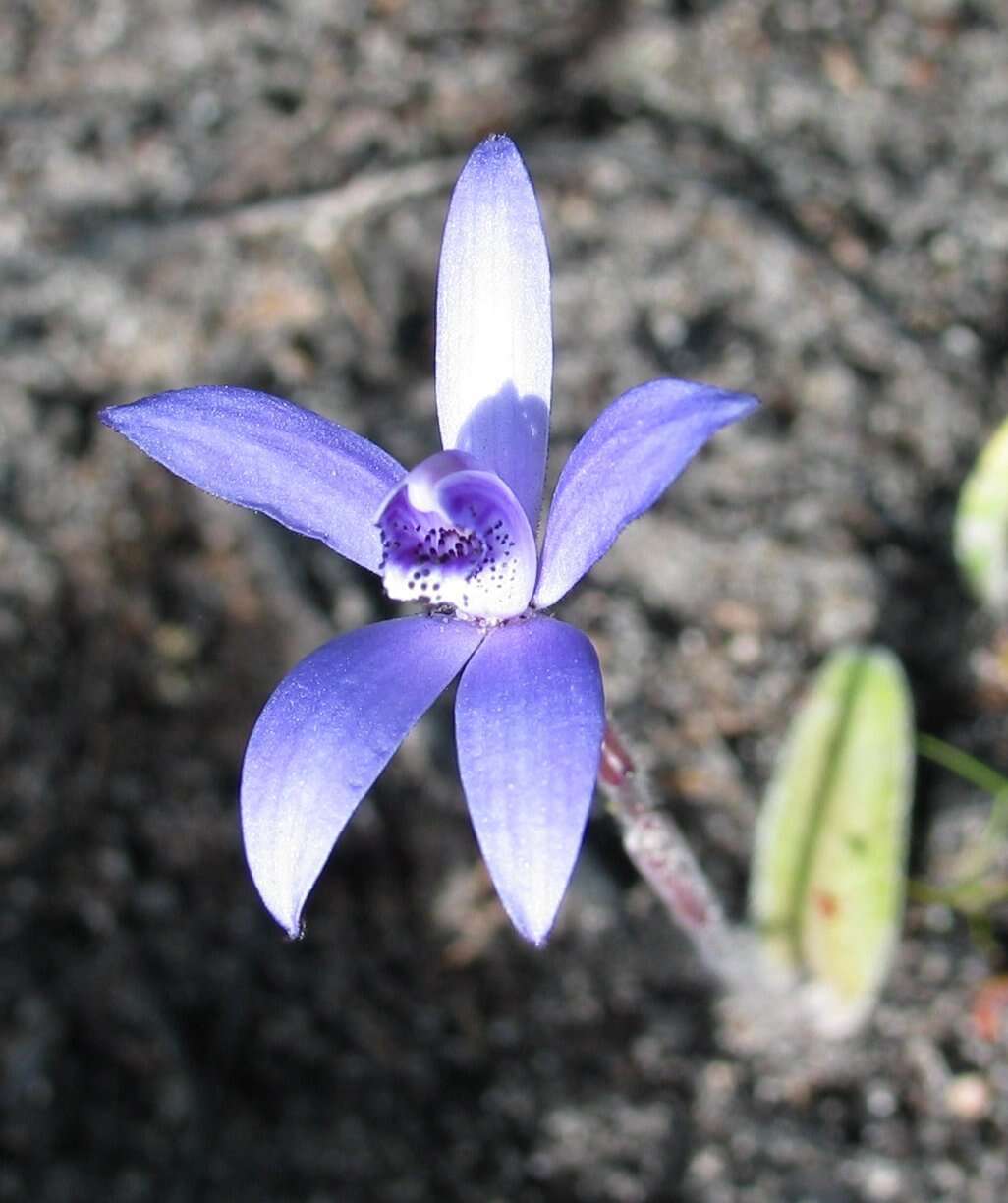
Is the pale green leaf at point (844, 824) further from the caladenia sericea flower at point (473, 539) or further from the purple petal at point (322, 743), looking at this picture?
the purple petal at point (322, 743)

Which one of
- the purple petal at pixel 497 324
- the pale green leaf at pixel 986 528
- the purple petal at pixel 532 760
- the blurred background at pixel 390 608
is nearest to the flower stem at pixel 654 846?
the purple petal at pixel 532 760

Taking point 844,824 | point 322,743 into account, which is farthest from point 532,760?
point 844,824

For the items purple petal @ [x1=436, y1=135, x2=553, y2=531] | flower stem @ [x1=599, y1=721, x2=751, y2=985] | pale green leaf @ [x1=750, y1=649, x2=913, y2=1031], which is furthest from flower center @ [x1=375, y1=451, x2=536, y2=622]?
pale green leaf @ [x1=750, y1=649, x2=913, y2=1031]

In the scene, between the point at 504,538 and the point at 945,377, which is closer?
the point at 504,538

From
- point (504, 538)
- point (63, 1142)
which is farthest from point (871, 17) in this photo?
point (63, 1142)

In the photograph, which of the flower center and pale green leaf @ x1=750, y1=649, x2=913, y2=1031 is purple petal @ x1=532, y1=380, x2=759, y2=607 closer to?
the flower center

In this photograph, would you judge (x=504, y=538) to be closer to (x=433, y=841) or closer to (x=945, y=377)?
(x=433, y=841)
